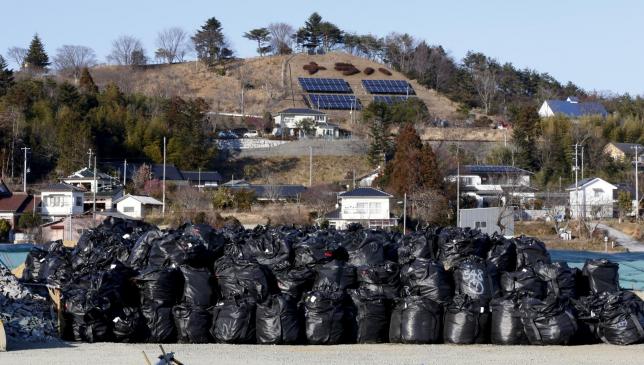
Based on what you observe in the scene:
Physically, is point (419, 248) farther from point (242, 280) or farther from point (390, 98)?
point (390, 98)

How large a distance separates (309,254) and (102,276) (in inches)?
105

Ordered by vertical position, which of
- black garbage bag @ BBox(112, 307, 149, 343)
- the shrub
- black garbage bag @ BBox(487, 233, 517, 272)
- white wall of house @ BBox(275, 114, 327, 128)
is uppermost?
the shrub

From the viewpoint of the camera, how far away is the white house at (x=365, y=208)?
36031mm

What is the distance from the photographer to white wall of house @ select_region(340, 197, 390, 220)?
3625 centimetres

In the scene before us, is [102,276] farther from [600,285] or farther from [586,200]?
[586,200]

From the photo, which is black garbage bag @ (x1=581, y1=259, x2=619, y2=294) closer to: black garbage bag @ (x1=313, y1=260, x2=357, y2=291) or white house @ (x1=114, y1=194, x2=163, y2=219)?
black garbage bag @ (x1=313, y1=260, x2=357, y2=291)

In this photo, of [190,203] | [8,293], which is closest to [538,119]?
[190,203]

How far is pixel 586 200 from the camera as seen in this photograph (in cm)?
4228

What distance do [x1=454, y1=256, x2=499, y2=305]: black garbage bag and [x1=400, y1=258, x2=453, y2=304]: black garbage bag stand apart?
125 mm

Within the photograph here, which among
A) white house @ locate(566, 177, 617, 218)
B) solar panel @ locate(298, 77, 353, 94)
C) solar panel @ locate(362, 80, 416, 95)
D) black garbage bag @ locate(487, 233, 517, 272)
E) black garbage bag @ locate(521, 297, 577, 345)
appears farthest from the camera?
solar panel @ locate(362, 80, 416, 95)

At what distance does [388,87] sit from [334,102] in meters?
4.87

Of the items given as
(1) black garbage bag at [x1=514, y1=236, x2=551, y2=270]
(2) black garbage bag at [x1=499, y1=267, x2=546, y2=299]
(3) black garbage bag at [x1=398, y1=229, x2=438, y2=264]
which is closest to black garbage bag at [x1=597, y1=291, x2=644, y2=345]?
(2) black garbage bag at [x1=499, y1=267, x2=546, y2=299]

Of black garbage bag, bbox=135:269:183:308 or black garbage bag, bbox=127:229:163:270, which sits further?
black garbage bag, bbox=127:229:163:270

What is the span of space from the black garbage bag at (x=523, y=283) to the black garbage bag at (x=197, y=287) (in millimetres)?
3370
